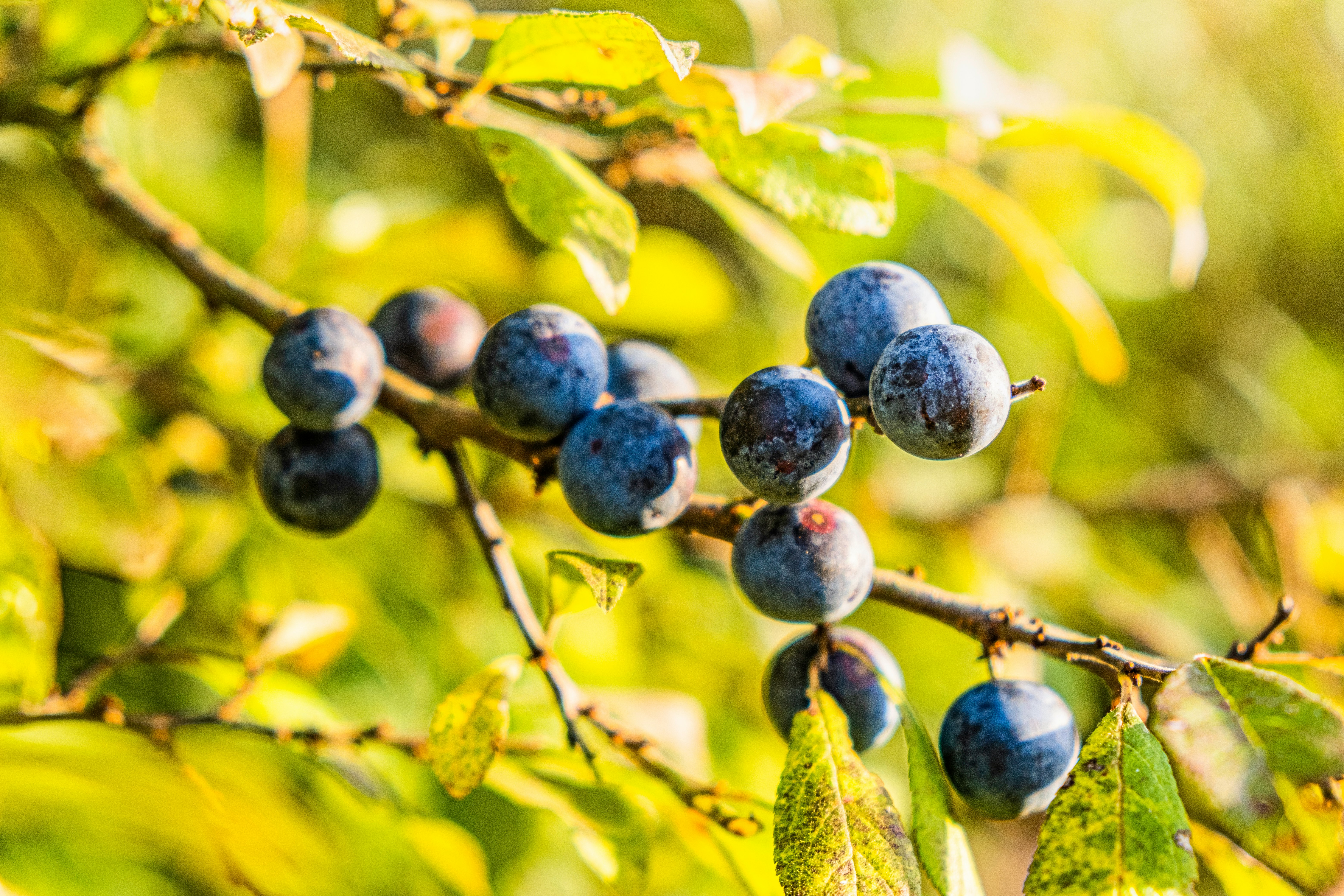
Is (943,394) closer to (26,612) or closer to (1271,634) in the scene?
(1271,634)

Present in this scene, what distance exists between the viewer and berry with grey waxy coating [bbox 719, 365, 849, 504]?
778 millimetres

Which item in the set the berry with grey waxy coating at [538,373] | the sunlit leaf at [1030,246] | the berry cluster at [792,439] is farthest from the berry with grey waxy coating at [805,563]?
the sunlit leaf at [1030,246]

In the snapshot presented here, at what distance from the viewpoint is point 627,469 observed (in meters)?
0.86

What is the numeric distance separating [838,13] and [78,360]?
243 cm

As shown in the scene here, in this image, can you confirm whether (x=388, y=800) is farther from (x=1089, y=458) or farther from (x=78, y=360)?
(x=1089, y=458)

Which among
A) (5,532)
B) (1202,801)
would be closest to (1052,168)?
(1202,801)

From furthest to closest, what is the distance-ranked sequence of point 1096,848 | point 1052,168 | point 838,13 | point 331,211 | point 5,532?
point 838,13, point 1052,168, point 331,211, point 5,532, point 1096,848

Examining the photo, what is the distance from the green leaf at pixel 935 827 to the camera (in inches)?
31.7

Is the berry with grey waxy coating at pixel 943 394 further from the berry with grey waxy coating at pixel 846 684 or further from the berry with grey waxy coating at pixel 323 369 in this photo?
the berry with grey waxy coating at pixel 323 369

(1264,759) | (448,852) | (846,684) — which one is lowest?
(448,852)

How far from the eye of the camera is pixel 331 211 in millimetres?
1618

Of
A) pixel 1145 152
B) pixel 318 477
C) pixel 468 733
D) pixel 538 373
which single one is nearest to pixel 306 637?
pixel 318 477

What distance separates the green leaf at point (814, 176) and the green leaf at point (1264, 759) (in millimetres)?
499

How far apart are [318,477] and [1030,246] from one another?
968mm
